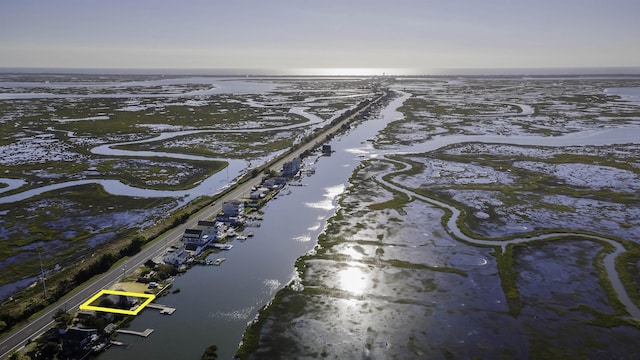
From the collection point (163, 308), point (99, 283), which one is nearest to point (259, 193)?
point (99, 283)

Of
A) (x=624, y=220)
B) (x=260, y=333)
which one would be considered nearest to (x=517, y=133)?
(x=624, y=220)

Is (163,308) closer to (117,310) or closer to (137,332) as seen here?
(117,310)

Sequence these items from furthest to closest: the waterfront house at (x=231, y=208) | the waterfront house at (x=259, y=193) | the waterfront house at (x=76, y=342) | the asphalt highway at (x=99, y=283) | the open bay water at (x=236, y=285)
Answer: the waterfront house at (x=259, y=193)
the waterfront house at (x=231, y=208)
the open bay water at (x=236, y=285)
the asphalt highway at (x=99, y=283)
the waterfront house at (x=76, y=342)

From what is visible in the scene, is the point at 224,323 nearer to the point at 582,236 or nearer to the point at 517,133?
the point at 582,236

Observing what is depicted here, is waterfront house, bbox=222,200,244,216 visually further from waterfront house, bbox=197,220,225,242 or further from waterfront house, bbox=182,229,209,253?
waterfront house, bbox=182,229,209,253

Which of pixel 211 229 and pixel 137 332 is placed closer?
pixel 137 332

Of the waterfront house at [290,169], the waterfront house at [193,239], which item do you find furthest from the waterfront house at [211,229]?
the waterfront house at [290,169]

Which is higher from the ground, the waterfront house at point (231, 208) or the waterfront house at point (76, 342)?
the waterfront house at point (231, 208)

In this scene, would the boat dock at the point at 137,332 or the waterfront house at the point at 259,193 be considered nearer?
the boat dock at the point at 137,332

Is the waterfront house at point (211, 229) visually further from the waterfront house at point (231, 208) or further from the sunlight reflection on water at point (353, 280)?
the sunlight reflection on water at point (353, 280)

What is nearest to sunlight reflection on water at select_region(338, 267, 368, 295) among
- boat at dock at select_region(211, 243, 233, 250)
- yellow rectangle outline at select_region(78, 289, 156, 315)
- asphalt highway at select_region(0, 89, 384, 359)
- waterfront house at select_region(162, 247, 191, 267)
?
boat at dock at select_region(211, 243, 233, 250)
